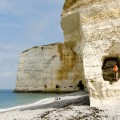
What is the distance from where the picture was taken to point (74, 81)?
1724 inches

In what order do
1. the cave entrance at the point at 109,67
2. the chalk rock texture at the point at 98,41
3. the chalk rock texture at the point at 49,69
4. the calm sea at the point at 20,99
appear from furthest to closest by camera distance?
1. the chalk rock texture at the point at 49,69
2. the calm sea at the point at 20,99
3. the cave entrance at the point at 109,67
4. the chalk rock texture at the point at 98,41

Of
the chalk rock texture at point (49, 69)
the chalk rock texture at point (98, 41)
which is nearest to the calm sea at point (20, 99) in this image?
the chalk rock texture at point (49, 69)

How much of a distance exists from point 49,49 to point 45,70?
2647 mm

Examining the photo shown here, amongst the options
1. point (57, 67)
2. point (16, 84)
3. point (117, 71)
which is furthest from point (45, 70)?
A: point (117, 71)

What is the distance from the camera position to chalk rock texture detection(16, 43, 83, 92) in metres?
44.1

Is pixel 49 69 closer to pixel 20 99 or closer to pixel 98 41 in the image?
pixel 20 99

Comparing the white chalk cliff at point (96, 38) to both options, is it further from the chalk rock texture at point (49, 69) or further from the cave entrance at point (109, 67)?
the chalk rock texture at point (49, 69)

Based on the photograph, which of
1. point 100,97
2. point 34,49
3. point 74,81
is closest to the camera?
point 100,97

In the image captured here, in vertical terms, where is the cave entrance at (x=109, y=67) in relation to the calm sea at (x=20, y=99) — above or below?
above

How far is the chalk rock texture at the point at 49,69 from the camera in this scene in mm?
44062

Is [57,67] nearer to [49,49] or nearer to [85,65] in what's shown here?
[49,49]

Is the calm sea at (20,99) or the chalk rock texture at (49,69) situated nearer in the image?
the calm sea at (20,99)

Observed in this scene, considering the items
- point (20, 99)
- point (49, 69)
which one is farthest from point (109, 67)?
point (49, 69)

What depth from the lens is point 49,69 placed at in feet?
151
